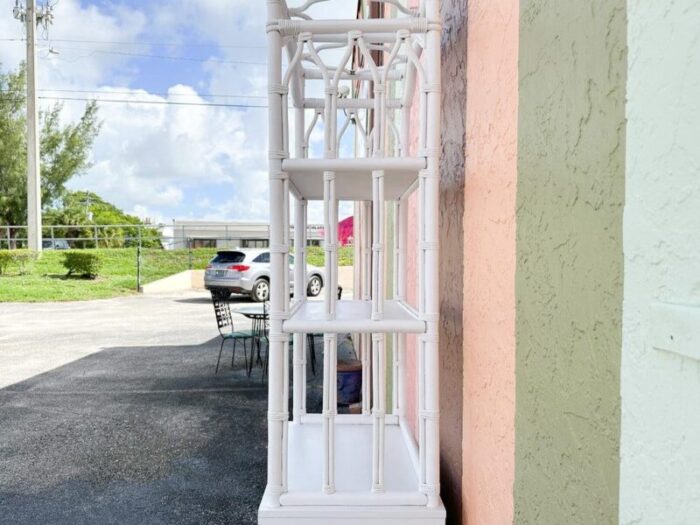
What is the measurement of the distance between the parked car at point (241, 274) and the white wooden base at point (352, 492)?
427 inches

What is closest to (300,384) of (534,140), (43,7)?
(534,140)

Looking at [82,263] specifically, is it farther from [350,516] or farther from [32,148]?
[350,516]

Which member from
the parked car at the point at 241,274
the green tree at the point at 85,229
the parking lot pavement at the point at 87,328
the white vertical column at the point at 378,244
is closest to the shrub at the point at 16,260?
Answer: the green tree at the point at 85,229

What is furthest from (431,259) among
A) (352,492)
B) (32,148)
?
(32,148)

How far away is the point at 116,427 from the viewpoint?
414 centimetres

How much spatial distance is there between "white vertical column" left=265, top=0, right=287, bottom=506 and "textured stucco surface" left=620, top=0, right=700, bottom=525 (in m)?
1.03

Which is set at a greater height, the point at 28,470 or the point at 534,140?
the point at 534,140

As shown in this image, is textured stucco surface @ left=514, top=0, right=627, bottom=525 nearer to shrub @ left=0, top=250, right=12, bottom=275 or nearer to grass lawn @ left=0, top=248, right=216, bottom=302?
grass lawn @ left=0, top=248, right=216, bottom=302

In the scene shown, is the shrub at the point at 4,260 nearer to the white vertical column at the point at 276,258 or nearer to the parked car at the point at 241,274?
the parked car at the point at 241,274

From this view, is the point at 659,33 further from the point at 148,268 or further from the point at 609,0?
the point at 148,268

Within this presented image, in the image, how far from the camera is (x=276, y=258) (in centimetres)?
154

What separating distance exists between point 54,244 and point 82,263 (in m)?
5.10

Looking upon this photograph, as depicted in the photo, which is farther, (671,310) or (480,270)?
(480,270)

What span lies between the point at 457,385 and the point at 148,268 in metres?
17.2
